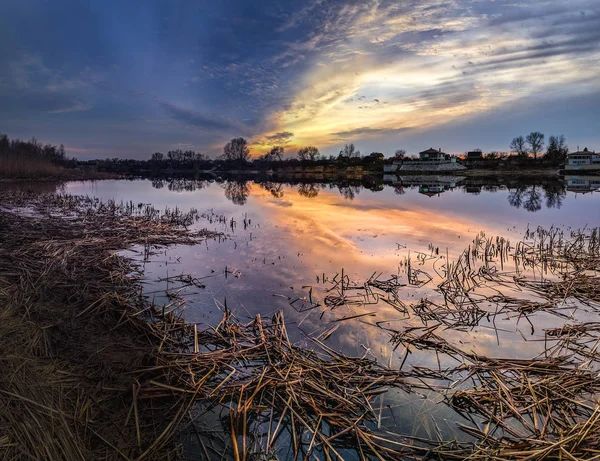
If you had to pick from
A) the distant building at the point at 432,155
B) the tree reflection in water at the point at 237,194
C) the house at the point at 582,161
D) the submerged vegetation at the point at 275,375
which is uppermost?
the distant building at the point at 432,155

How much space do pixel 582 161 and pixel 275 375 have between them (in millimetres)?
134715

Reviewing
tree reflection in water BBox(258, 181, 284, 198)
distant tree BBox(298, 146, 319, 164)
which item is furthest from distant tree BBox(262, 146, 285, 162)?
tree reflection in water BBox(258, 181, 284, 198)

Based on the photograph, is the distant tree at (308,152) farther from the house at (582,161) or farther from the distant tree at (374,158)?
the house at (582,161)

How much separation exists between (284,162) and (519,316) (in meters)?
143

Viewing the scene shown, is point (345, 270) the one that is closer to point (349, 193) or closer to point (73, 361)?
point (73, 361)

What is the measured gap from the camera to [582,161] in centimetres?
10175

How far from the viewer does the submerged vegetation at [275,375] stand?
3.55m

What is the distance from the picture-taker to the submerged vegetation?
11.6ft

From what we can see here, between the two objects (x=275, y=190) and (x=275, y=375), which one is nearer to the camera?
(x=275, y=375)

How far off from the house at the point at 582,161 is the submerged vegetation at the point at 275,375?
391 ft

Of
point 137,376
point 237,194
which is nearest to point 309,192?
point 237,194

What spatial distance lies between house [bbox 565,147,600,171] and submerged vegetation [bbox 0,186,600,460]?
391 feet

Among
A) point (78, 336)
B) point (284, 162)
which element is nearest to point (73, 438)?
point (78, 336)

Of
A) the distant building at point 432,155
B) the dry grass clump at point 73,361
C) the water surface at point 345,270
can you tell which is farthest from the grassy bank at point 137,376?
the distant building at point 432,155
